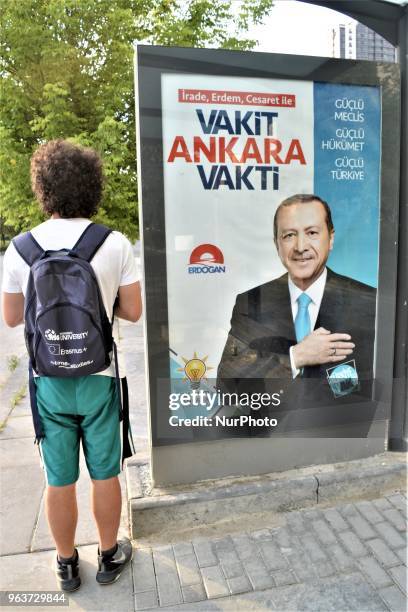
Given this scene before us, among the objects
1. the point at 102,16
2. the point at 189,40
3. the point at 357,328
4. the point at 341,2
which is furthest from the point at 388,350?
the point at 102,16

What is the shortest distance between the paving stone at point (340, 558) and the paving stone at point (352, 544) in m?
0.04

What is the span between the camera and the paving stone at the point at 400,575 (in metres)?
2.29

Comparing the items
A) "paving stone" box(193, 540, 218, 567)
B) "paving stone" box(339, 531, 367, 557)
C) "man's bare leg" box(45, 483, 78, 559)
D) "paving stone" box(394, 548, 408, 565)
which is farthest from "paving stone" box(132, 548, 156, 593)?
"paving stone" box(394, 548, 408, 565)

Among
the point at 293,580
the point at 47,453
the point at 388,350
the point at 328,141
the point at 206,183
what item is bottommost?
the point at 293,580

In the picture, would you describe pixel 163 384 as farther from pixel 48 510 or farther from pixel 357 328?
pixel 357 328

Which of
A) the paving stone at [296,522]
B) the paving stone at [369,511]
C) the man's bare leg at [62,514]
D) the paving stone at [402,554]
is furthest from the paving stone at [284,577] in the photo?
the man's bare leg at [62,514]

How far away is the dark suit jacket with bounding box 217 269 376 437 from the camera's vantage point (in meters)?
2.82

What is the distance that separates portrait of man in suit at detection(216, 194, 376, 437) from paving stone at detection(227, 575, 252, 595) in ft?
2.96

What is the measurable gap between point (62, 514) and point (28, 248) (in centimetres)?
125

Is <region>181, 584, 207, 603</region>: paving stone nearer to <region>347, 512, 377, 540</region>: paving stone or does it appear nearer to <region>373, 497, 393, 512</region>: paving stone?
<region>347, 512, 377, 540</region>: paving stone

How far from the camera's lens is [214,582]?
2.32 m

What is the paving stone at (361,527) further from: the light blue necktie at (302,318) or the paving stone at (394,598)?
the light blue necktie at (302,318)

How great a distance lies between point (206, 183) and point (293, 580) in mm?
2075

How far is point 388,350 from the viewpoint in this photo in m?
3.10
